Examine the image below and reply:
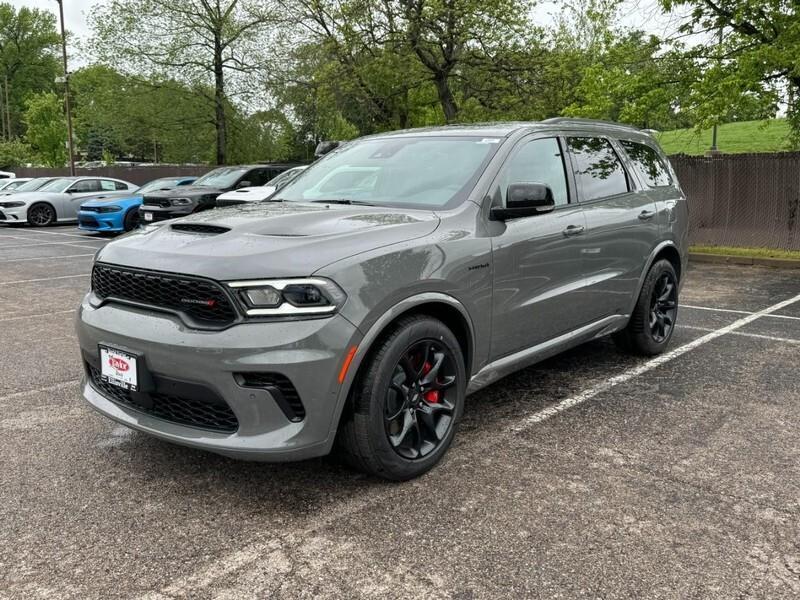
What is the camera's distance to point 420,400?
3469 millimetres

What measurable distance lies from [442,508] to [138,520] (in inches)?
50.9

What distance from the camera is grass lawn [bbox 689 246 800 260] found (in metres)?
12.0

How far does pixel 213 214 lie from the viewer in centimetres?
398

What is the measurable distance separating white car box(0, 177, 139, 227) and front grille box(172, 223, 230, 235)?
57.4 ft

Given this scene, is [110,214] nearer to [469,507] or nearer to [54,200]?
[54,200]

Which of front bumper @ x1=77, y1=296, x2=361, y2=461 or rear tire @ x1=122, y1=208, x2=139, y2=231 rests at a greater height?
rear tire @ x1=122, y1=208, x2=139, y2=231

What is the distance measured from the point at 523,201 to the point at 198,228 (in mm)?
1660

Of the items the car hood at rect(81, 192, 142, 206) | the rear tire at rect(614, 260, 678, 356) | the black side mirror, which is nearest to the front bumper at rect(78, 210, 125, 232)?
the car hood at rect(81, 192, 142, 206)

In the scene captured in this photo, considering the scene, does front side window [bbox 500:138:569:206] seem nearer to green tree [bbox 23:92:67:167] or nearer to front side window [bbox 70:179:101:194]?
front side window [bbox 70:179:101:194]

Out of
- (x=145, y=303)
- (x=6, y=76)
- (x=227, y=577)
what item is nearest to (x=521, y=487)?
(x=227, y=577)

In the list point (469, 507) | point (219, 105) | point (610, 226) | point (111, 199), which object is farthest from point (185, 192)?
point (219, 105)

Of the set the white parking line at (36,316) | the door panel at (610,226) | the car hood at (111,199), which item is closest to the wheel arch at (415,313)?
the door panel at (610,226)

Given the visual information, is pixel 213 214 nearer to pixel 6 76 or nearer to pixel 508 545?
pixel 508 545

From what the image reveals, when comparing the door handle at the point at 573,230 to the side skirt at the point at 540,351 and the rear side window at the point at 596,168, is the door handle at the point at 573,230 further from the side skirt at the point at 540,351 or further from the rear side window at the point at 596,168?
the side skirt at the point at 540,351
